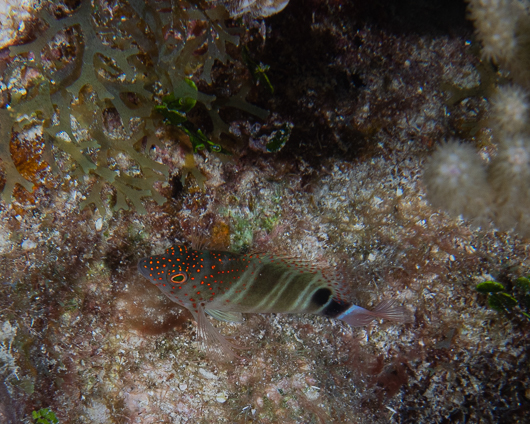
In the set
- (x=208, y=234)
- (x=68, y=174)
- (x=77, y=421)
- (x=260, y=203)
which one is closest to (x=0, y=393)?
(x=77, y=421)

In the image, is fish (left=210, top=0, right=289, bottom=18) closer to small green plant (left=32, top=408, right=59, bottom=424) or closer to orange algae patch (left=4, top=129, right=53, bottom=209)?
orange algae patch (left=4, top=129, right=53, bottom=209)

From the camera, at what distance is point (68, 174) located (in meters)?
3.33

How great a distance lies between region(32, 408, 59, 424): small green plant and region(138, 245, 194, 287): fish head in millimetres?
2282

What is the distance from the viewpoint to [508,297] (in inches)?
129

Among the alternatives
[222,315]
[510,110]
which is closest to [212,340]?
[222,315]

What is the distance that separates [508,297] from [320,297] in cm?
217

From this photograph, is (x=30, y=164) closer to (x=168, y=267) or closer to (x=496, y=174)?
(x=168, y=267)

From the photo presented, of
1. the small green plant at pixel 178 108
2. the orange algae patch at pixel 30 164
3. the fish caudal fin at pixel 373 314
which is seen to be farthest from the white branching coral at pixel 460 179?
the orange algae patch at pixel 30 164

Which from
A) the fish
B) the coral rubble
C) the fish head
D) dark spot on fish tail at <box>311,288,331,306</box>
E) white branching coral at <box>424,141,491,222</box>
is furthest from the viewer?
dark spot on fish tail at <box>311,288,331,306</box>

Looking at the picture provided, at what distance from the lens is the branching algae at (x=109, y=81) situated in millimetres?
2787

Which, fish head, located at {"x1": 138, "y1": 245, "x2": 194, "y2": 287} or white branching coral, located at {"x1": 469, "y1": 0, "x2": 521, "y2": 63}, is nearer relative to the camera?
white branching coral, located at {"x1": 469, "y1": 0, "x2": 521, "y2": 63}

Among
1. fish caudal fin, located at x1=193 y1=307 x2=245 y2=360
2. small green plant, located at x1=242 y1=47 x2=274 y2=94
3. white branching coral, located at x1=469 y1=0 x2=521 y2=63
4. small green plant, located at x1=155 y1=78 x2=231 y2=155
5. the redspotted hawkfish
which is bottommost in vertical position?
fish caudal fin, located at x1=193 y1=307 x2=245 y2=360

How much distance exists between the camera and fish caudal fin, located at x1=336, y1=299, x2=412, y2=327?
136 inches

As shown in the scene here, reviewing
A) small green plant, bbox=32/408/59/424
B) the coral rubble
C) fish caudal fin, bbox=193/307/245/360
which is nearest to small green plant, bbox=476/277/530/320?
the coral rubble
